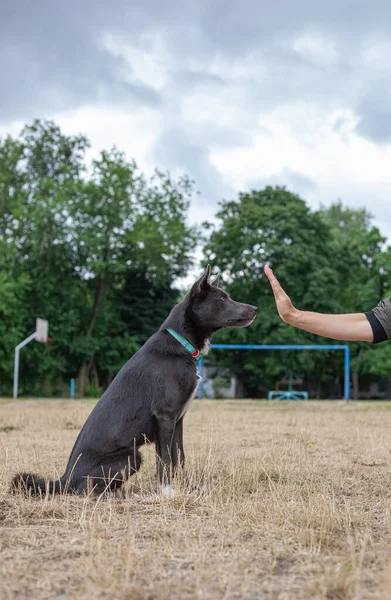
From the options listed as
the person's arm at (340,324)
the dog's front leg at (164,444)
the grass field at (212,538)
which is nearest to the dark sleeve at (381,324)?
the person's arm at (340,324)

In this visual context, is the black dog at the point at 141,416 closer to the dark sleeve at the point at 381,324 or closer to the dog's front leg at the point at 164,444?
the dog's front leg at the point at 164,444

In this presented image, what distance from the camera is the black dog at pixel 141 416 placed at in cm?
484

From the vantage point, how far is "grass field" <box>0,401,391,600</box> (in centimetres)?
262

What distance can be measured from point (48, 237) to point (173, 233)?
23.6 ft

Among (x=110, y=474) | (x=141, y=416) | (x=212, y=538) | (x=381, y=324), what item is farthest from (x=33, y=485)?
(x=381, y=324)

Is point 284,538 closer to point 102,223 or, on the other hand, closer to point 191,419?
point 191,419

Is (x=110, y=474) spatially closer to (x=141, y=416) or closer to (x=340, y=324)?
(x=141, y=416)

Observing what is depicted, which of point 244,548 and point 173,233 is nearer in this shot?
point 244,548

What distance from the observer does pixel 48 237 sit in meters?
36.3

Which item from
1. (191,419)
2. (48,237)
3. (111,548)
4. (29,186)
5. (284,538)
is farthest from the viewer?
(29,186)

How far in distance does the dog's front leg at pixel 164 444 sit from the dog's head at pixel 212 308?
1.04 meters

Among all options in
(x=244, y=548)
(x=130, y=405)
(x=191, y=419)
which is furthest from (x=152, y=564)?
(x=191, y=419)

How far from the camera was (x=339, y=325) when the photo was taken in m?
4.61

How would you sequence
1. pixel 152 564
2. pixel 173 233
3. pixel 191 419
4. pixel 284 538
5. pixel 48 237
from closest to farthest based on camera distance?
pixel 152 564
pixel 284 538
pixel 191 419
pixel 48 237
pixel 173 233
